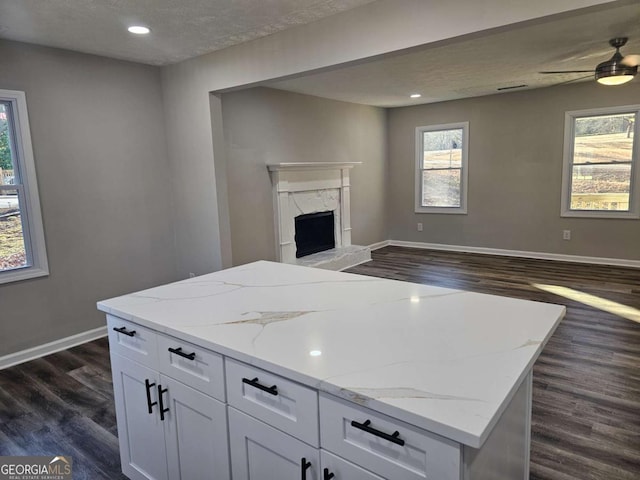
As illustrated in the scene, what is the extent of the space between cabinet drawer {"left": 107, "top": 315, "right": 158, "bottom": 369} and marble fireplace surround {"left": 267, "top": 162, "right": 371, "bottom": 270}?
11.9 ft

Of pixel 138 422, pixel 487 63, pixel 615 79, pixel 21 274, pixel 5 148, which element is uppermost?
pixel 487 63

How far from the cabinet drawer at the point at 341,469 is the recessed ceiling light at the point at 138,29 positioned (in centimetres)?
310

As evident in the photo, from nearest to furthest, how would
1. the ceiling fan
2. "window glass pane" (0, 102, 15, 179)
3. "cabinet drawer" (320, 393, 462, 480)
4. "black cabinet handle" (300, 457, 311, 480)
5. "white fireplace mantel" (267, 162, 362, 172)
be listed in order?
"cabinet drawer" (320, 393, 462, 480)
"black cabinet handle" (300, 457, 311, 480)
"window glass pane" (0, 102, 15, 179)
the ceiling fan
"white fireplace mantel" (267, 162, 362, 172)

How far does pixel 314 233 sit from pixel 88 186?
10.4ft

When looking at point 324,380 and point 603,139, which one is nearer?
point 324,380

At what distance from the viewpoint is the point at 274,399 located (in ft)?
4.20

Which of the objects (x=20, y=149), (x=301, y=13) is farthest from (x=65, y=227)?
(x=301, y=13)

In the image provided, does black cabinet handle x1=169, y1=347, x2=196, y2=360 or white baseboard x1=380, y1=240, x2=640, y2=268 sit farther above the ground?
black cabinet handle x1=169, y1=347, x2=196, y2=360

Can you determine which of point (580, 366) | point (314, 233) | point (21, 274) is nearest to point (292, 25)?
point (21, 274)

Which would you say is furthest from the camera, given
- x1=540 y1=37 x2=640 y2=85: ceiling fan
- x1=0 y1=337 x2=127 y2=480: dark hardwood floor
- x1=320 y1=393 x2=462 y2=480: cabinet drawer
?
x1=540 y1=37 x2=640 y2=85: ceiling fan

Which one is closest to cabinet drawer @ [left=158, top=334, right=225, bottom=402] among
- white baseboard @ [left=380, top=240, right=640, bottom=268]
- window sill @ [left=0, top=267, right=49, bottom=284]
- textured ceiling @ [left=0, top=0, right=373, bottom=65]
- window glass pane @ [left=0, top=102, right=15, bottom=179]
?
textured ceiling @ [left=0, top=0, right=373, bottom=65]

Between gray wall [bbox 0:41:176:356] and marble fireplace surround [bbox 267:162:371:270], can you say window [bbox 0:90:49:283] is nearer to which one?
gray wall [bbox 0:41:176:356]

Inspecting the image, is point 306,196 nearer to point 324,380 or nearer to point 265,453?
point 265,453

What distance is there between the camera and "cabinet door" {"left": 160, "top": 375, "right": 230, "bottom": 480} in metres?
1.48
